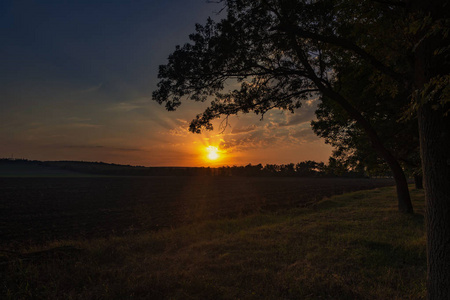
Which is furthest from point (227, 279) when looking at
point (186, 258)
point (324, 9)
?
point (324, 9)

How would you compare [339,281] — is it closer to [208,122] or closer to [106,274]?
[106,274]

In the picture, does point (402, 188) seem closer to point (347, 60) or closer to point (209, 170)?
point (347, 60)

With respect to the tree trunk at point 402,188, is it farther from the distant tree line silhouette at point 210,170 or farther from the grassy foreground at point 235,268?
the distant tree line silhouette at point 210,170

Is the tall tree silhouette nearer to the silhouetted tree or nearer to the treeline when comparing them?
the silhouetted tree

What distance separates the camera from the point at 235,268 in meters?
6.70

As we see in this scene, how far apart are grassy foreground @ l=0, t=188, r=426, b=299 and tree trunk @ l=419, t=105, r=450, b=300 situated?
3.28ft

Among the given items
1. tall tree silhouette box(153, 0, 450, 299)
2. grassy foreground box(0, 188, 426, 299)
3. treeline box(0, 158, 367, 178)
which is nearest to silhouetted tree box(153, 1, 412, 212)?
tall tree silhouette box(153, 0, 450, 299)

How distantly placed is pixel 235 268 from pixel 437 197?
512cm

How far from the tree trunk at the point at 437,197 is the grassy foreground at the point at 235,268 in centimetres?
100

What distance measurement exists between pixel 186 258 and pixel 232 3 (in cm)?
916

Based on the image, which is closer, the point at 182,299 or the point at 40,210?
the point at 182,299

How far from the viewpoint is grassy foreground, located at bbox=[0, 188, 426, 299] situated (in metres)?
5.36

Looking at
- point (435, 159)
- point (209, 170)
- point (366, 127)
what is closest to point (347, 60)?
point (366, 127)

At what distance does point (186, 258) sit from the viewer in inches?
305
